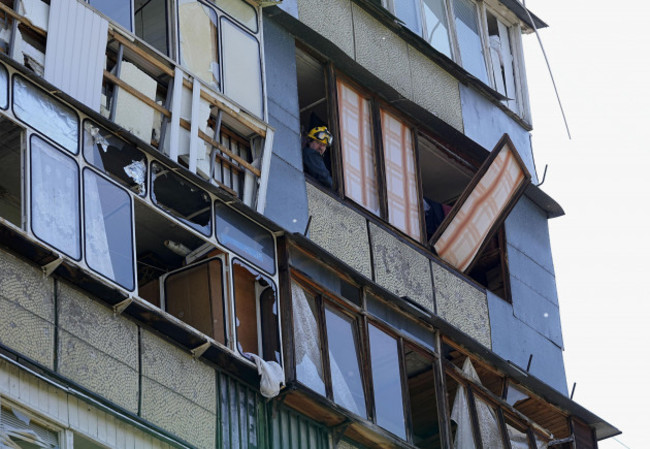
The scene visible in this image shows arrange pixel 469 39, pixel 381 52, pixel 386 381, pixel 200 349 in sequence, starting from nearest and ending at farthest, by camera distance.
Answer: pixel 200 349
pixel 386 381
pixel 381 52
pixel 469 39

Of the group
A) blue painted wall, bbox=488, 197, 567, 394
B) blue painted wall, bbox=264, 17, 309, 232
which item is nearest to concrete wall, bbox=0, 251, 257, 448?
blue painted wall, bbox=264, 17, 309, 232

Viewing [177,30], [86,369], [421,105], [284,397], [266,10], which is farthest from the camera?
[421,105]

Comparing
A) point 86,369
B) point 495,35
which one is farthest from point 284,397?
point 495,35

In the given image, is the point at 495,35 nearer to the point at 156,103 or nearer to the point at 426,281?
the point at 426,281

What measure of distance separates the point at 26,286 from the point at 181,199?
2526mm

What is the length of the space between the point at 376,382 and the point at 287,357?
1588 millimetres

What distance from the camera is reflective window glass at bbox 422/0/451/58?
70.4ft

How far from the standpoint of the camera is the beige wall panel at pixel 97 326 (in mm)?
13273

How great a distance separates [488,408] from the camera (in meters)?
18.5

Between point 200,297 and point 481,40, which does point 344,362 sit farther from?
point 481,40

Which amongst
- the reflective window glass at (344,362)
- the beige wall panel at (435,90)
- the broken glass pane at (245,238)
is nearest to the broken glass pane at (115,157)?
the broken glass pane at (245,238)

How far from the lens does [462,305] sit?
19.4 metres

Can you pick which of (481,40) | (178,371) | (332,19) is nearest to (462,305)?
(332,19)

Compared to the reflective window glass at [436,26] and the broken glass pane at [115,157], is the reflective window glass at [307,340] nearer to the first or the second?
the broken glass pane at [115,157]
